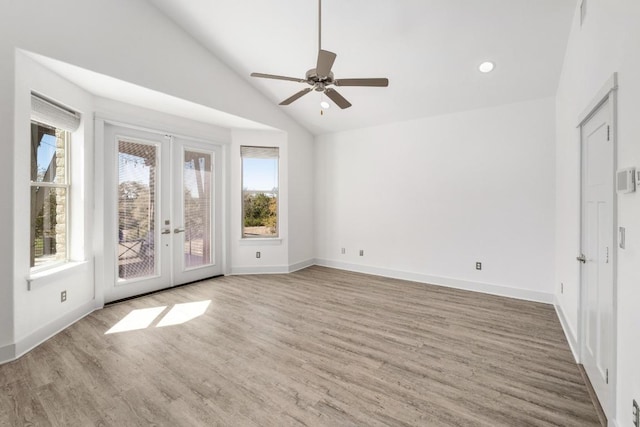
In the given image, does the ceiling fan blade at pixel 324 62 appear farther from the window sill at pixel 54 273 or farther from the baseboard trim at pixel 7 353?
the baseboard trim at pixel 7 353

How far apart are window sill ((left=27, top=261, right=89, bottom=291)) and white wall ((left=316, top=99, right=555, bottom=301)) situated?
401 centimetres

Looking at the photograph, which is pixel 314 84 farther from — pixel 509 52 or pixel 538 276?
pixel 538 276

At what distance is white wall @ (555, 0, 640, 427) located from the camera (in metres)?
1.36

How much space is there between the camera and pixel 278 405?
6.20 ft

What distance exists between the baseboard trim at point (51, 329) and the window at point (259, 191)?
8.19 ft

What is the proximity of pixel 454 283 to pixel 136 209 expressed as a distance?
16.3 feet

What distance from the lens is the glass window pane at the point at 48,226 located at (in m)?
2.86

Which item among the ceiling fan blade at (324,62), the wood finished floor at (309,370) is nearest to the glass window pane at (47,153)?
the wood finished floor at (309,370)

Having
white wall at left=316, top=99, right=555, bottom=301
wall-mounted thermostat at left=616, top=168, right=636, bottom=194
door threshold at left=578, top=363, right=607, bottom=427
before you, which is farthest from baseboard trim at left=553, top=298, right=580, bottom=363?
wall-mounted thermostat at left=616, top=168, right=636, bottom=194

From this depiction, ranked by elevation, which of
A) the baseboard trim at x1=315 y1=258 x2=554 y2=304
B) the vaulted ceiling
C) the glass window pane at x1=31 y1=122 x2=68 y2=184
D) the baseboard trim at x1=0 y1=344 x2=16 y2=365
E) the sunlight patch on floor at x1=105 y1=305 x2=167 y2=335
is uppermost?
the vaulted ceiling

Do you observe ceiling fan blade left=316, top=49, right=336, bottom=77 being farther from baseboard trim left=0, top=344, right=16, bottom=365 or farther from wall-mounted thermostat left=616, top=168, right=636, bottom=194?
baseboard trim left=0, top=344, right=16, bottom=365

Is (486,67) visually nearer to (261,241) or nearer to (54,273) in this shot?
(261,241)

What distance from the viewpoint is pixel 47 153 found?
3.01 metres

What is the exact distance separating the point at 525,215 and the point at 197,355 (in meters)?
4.40
